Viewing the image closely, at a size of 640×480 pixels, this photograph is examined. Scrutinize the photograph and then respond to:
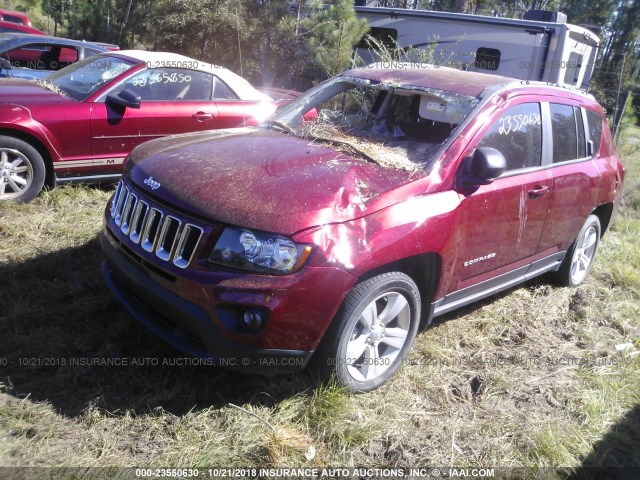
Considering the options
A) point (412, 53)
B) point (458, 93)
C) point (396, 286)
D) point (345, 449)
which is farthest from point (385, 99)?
point (412, 53)

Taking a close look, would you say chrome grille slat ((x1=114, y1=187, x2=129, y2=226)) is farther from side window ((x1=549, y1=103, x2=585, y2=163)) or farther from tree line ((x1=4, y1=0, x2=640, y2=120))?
tree line ((x1=4, y1=0, x2=640, y2=120))

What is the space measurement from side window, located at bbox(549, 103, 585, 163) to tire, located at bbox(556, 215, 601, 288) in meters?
0.73

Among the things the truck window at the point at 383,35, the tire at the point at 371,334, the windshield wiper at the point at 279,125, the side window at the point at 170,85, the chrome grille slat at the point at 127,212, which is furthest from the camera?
the truck window at the point at 383,35

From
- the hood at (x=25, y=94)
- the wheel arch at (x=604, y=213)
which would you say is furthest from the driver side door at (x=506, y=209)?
the hood at (x=25, y=94)

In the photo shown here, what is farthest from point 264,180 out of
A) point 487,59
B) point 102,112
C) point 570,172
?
point 487,59

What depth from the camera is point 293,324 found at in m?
2.78

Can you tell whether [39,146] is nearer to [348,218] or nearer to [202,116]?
[202,116]

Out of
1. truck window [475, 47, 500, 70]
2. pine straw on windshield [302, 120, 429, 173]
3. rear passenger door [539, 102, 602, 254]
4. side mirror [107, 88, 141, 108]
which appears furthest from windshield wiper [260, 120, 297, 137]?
truck window [475, 47, 500, 70]

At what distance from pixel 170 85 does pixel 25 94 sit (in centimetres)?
144

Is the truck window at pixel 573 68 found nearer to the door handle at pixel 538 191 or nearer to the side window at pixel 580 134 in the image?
the side window at pixel 580 134

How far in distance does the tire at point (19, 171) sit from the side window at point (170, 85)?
1.07 metres

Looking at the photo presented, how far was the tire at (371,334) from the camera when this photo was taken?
2.96 m

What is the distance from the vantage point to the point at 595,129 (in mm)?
4988

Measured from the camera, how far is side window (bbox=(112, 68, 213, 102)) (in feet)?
19.7
